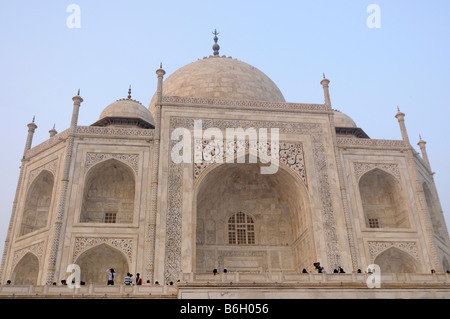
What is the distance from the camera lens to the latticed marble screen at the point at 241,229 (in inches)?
704

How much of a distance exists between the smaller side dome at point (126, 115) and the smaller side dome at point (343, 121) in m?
8.92

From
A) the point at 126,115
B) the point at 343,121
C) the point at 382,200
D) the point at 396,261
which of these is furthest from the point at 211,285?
the point at 343,121

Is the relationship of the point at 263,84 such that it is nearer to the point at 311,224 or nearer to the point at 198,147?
the point at 198,147

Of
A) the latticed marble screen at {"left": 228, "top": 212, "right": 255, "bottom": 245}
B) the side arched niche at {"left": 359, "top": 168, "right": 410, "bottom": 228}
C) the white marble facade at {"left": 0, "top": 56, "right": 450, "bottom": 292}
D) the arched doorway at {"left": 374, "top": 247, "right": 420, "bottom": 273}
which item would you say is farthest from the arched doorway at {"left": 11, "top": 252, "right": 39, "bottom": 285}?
the side arched niche at {"left": 359, "top": 168, "right": 410, "bottom": 228}

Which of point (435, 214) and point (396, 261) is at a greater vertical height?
point (435, 214)

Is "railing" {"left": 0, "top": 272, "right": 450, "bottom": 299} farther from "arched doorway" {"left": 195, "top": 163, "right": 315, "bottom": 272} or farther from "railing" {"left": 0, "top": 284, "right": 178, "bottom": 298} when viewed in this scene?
"arched doorway" {"left": 195, "top": 163, "right": 315, "bottom": 272}

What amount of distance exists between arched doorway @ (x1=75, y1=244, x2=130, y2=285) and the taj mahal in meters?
0.04

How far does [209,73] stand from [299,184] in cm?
789

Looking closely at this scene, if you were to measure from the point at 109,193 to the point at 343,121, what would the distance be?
11.8 m

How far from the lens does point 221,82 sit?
21.2m

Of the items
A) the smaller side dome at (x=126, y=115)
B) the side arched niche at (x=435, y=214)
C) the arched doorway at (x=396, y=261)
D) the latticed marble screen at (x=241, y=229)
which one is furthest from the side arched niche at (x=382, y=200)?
the smaller side dome at (x=126, y=115)

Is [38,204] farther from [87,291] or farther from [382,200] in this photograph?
[382,200]

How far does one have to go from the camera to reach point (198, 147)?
660 inches
